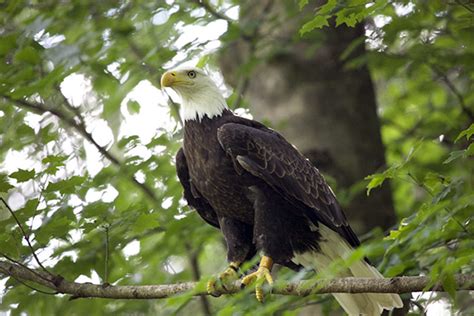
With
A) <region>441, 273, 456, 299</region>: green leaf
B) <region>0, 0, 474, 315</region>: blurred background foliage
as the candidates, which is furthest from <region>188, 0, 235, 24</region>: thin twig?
<region>441, 273, 456, 299</region>: green leaf

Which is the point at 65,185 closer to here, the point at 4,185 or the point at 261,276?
the point at 4,185

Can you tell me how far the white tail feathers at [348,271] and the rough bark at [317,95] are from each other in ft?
2.60

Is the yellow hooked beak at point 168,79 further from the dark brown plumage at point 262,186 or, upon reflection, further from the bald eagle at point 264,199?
the dark brown plumage at point 262,186

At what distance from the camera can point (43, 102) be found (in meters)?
5.75

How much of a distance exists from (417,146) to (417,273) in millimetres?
902

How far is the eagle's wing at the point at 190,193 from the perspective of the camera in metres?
4.99

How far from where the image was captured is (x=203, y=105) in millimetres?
5113

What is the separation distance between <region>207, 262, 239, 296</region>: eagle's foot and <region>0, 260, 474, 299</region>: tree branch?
0.22ft

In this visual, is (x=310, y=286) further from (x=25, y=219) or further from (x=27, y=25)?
(x=27, y=25)

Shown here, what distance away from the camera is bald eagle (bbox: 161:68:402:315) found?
15.3 feet

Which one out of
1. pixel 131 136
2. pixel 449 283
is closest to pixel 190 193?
pixel 131 136

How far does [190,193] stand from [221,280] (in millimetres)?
835

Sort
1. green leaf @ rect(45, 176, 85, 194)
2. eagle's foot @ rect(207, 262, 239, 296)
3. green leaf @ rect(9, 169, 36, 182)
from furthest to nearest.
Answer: eagle's foot @ rect(207, 262, 239, 296)
green leaf @ rect(45, 176, 85, 194)
green leaf @ rect(9, 169, 36, 182)

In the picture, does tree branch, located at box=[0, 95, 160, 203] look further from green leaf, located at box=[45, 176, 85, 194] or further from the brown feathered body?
green leaf, located at box=[45, 176, 85, 194]
